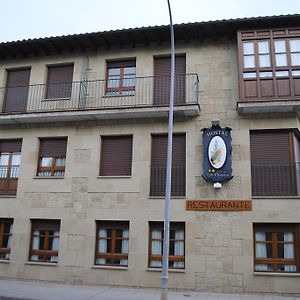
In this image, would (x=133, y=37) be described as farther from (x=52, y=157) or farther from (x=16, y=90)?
(x=52, y=157)

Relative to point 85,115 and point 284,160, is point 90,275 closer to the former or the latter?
point 85,115

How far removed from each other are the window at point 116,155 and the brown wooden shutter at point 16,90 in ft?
13.2

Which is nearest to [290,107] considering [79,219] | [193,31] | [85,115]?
[193,31]

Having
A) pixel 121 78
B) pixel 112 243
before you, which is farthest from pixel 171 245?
pixel 121 78

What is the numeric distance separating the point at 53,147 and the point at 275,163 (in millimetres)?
8528

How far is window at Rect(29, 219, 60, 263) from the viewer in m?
14.4

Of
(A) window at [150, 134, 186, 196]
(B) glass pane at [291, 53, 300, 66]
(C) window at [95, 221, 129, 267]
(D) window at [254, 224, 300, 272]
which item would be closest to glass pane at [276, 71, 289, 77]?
(B) glass pane at [291, 53, 300, 66]

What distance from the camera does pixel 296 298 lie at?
1178 cm

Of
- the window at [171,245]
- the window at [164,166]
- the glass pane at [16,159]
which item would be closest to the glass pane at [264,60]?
the window at [164,166]

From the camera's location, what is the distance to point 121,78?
15609 mm

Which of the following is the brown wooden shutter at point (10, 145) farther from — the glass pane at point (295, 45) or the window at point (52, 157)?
the glass pane at point (295, 45)

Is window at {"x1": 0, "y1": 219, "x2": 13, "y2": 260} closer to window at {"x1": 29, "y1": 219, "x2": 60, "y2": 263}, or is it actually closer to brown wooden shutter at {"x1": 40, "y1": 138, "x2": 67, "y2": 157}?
window at {"x1": 29, "y1": 219, "x2": 60, "y2": 263}

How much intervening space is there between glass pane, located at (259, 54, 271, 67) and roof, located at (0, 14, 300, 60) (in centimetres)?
120

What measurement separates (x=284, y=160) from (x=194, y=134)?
3287mm
